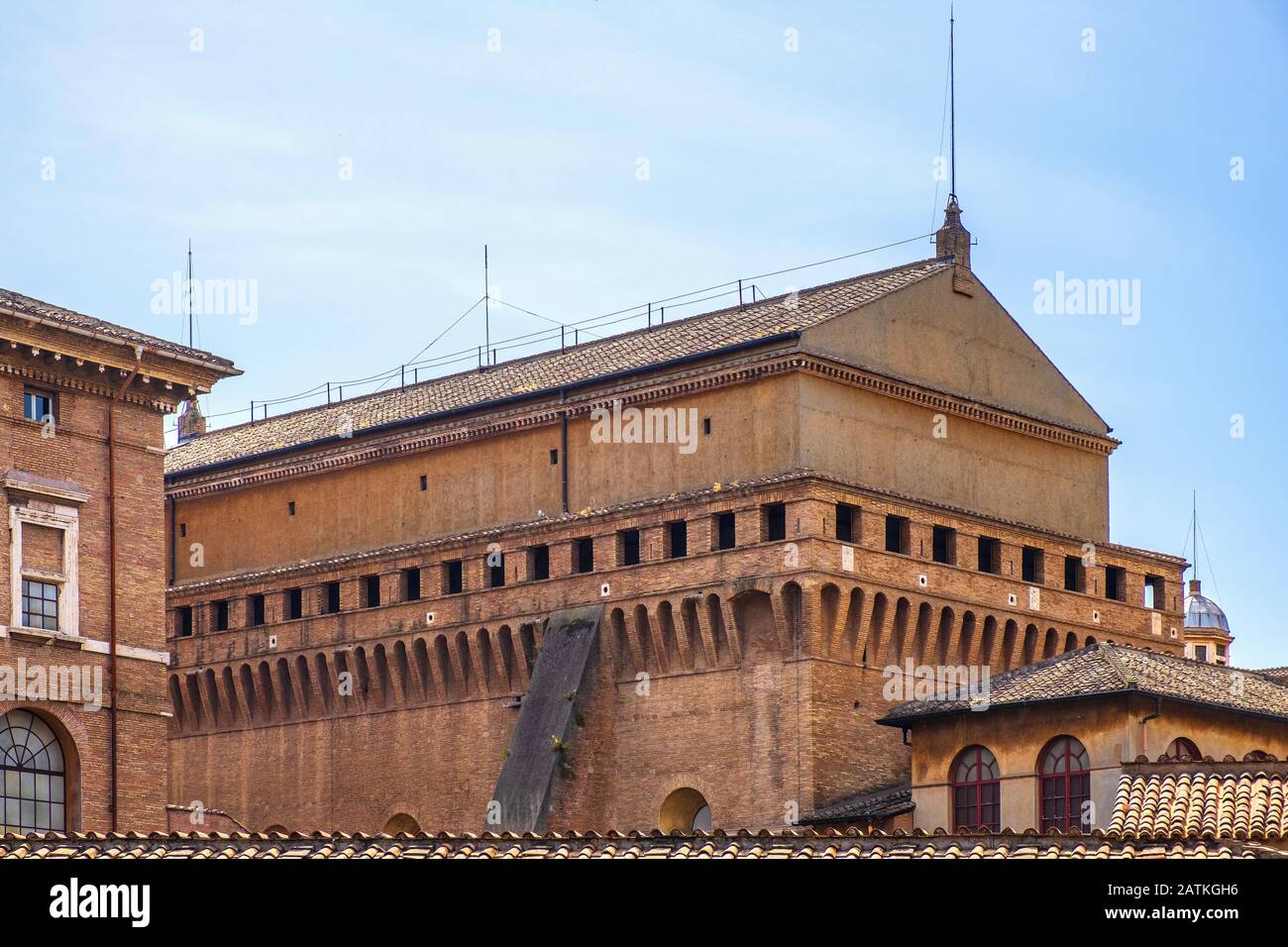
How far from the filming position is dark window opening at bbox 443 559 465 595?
191 ft

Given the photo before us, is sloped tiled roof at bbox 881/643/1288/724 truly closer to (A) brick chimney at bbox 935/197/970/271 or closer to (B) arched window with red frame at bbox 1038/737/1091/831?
(B) arched window with red frame at bbox 1038/737/1091/831

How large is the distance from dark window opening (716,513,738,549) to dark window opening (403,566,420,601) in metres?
8.79

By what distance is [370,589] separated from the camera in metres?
60.0

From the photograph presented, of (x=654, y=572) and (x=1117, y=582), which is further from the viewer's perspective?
(x=1117, y=582)

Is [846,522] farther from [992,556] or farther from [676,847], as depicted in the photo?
[676,847]

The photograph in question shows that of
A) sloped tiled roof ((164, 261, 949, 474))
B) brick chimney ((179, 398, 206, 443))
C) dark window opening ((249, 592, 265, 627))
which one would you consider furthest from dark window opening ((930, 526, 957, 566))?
brick chimney ((179, 398, 206, 443))

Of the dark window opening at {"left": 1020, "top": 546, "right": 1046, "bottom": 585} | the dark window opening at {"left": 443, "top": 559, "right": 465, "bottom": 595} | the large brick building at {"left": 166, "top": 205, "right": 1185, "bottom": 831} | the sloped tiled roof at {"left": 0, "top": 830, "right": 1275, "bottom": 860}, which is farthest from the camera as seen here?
the dark window opening at {"left": 443, "top": 559, "right": 465, "bottom": 595}

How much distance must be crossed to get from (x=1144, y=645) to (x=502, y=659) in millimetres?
14370

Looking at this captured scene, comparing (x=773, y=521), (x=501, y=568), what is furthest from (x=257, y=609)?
(x=773, y=521)

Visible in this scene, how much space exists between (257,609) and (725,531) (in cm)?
1414

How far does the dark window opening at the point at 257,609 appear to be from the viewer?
204 ft

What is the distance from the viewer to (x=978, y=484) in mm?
56812
